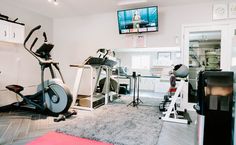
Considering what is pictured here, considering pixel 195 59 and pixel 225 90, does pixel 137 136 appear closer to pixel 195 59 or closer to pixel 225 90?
pixel 225 90

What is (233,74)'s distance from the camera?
1.99m

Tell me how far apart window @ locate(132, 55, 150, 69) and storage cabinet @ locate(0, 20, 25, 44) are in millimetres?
3492

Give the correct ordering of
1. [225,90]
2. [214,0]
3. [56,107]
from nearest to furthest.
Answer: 1. [225,90]
2. [56,107]
3. [214,0]

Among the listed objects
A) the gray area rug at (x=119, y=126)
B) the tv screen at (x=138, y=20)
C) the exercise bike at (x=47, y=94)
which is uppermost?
the tv screen at (x=138, y=20)

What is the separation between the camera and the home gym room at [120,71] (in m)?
2.44

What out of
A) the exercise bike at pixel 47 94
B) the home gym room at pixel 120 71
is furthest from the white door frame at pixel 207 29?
the exercise bike at pixel 47 94

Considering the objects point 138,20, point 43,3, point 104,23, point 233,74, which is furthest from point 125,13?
point 233,74

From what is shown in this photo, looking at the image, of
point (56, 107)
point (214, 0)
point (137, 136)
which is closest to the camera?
point (137, 136)

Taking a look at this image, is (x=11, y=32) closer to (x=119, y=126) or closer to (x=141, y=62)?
(x=119, y=126)

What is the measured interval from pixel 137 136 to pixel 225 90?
55.6 inches

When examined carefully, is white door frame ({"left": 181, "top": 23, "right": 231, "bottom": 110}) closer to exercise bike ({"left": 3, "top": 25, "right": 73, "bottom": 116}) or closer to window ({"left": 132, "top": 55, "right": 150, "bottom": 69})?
window ({"left": 132, "top": 55, "right": 150, "bottom": 69})

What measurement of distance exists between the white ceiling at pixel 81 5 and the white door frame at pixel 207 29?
0.62 meters

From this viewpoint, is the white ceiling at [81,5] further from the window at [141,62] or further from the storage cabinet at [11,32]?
the window at [141,62]

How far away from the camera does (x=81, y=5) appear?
4453 millimetres
